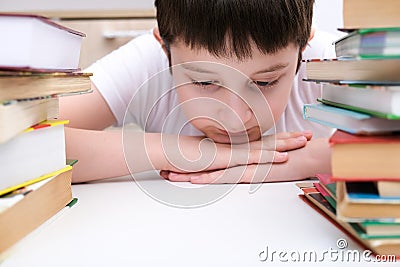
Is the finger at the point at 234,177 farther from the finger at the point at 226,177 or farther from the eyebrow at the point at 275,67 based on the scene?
the eyebrow at the point at 275,67

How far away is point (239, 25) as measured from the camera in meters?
0.73

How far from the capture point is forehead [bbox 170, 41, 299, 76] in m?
0.74

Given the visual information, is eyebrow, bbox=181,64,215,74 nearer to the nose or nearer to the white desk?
the nose

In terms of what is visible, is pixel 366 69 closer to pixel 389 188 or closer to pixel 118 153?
pixel 389 188

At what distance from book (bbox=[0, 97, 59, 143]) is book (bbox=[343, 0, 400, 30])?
11.2 inches

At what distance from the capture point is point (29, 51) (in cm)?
47

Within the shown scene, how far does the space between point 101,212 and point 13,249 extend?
0.55ft

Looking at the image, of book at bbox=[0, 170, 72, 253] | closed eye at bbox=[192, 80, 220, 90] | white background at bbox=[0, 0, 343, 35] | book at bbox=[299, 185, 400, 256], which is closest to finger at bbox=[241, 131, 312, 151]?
closed eye at bbox=[192, 80, 220, 90]

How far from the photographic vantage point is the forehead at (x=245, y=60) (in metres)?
0.74

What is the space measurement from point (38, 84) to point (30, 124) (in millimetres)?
39

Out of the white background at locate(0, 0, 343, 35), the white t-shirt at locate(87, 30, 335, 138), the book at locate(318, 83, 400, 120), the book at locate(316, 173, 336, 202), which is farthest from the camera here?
the white background at locate(0, 0, 343, 35)

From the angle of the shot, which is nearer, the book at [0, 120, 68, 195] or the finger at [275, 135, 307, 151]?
the book at [0, 120, 68, 195]

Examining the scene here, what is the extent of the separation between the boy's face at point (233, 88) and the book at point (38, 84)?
196 mm

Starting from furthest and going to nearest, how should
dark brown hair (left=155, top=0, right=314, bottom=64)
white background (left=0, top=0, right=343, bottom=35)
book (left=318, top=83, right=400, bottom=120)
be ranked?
white background (left=0, top=0, right=343, bottom=35) < dark brown hair (left=155, top=0, right=314, bottom=64) < book (left=318, top=83, right=400, bottom=120)
